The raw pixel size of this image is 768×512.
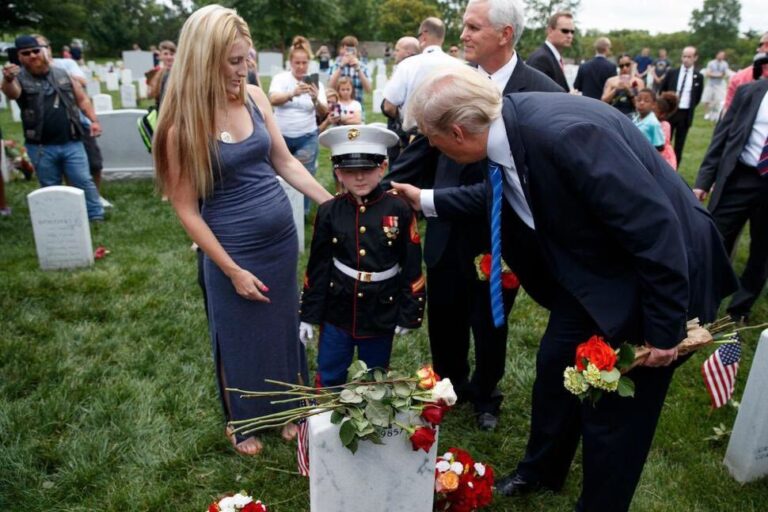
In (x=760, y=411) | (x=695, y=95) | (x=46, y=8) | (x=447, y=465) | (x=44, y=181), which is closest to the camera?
(x=447, y=465)

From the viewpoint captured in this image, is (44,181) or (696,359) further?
(44,181)

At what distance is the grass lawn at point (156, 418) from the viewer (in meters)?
2.98

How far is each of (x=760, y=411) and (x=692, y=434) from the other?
1.75ft

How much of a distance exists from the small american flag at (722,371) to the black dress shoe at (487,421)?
1.23m

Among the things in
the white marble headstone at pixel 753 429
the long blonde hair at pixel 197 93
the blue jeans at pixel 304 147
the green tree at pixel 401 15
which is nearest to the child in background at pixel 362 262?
the long blonde hair at pixel 197 93

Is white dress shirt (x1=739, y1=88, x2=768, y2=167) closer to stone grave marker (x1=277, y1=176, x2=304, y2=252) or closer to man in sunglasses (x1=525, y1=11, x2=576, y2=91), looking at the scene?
man in sunglasses (x1=525, y1=11, x2=576, y2=91)

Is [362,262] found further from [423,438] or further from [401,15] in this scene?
[401,15]

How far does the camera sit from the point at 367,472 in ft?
7.61

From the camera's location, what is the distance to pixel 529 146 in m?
1.99

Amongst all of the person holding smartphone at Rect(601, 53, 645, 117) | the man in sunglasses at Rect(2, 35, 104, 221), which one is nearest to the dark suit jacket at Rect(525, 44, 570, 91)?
the person holding smartphone at Rect(601, 53, 645, 117)

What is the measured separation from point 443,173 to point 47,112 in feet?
17.5

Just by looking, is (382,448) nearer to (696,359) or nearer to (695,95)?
(696,359)

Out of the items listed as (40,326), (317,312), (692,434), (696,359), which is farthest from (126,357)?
(696,359)

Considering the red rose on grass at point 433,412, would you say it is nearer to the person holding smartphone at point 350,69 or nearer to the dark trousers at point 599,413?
the dark trousers at point 599,413
